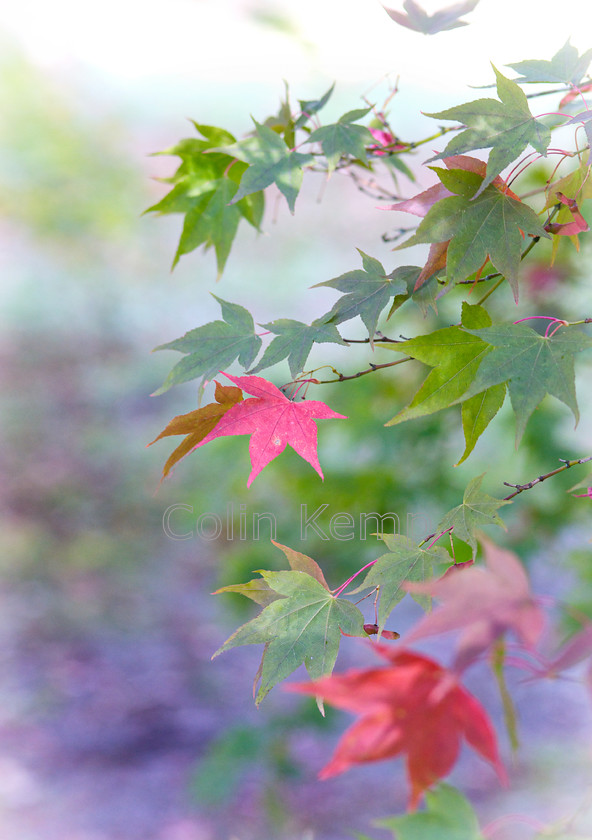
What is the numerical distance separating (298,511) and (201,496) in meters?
0.48

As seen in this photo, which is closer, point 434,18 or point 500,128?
point 500,128

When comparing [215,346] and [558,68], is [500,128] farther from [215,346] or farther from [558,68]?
[215,346]

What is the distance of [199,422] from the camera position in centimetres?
45

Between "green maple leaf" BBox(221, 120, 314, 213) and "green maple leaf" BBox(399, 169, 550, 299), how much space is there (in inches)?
5.8

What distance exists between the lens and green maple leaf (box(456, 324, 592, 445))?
36 cm

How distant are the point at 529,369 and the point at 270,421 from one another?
19 cm

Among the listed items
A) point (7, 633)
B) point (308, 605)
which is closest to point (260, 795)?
point (7, 633)

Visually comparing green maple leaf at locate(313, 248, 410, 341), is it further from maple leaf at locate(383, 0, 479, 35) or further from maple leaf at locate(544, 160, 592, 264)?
maple leaf at locate(383, 0, 479, 35)

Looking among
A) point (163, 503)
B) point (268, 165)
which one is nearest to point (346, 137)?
point (268, 165)

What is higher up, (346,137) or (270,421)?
(346,137)

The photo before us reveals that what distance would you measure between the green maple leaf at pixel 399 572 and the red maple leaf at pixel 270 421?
0.09 m

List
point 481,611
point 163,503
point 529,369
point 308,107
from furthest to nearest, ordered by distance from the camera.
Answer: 1. point 163,503
2. point 308,107
3. point 529,369
4. point 481,611

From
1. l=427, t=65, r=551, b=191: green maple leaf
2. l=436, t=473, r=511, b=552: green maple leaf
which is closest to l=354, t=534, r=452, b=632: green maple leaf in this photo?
l=436, t=473, r=511, b=552: green maple leaf

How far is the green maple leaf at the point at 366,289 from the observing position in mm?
437
